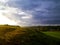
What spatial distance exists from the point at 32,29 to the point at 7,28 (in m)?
1.60

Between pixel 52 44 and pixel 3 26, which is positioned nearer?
pixel 52 44

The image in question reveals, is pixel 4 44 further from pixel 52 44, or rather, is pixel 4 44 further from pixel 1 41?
pixel 52 44

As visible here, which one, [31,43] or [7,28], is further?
[7,28]

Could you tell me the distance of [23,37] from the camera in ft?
36.0

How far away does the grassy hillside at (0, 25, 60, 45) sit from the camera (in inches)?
422

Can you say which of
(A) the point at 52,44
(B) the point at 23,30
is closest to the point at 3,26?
(B) the point at 23,30

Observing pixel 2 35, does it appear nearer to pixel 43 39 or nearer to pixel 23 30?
pixel 23 30

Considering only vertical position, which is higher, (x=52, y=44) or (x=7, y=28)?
(x=7, y=28)

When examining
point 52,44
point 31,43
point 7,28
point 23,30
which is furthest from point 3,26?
point 52,44

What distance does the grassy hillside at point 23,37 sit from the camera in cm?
1073

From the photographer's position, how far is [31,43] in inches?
427

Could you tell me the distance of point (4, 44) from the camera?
34.6 feet

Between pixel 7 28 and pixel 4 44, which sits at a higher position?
pixel 7 28

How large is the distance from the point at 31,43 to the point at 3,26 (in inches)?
90.3
